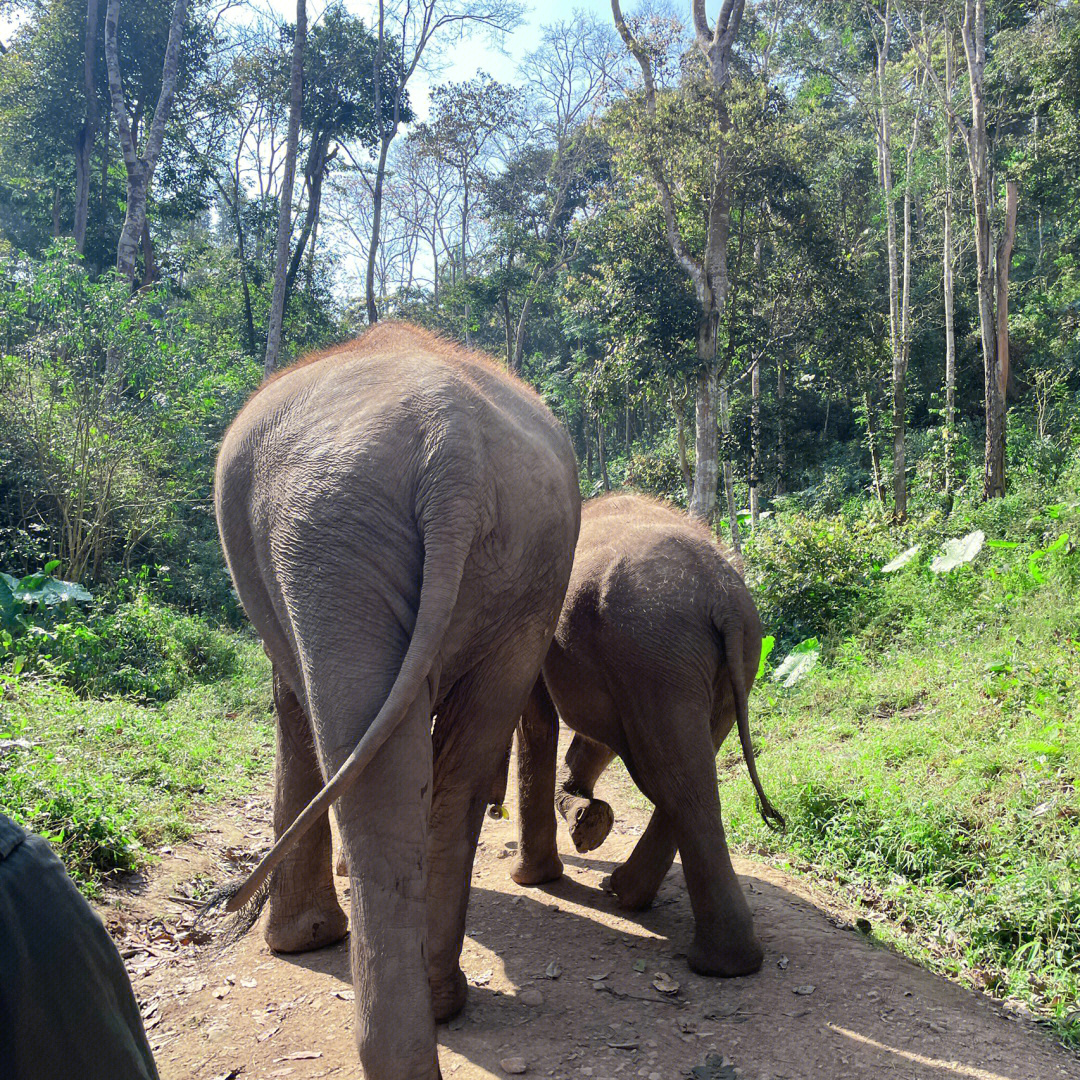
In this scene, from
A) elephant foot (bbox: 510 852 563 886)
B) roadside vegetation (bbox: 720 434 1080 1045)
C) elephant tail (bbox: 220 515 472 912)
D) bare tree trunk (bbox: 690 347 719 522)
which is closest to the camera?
elephant tail (bbox: 220 515 472 912)

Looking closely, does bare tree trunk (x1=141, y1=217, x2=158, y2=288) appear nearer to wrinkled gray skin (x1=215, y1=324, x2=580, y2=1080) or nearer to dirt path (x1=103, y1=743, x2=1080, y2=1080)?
dirt path (x1=103, y1=743, x2=1080, y2=1080)

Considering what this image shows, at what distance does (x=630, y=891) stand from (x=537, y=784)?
Answer: 64 cm

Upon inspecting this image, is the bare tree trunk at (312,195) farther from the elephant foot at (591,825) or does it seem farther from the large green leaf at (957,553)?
the elephant foot at (591,825)

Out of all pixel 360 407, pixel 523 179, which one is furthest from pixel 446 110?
pixel 360 407

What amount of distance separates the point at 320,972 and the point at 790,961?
5.88 ft

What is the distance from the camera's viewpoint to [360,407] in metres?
2.64

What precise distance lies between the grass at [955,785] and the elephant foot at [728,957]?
735 millimetres

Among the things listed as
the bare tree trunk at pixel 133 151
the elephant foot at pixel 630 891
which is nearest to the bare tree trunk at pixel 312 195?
the bare tree trunk at pixel 133 151

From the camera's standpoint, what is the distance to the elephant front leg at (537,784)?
4453 mm

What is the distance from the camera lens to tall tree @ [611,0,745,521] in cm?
1326

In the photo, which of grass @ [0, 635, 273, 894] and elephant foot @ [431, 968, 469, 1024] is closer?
elephant foot @ [431, 968, 469, 1024]

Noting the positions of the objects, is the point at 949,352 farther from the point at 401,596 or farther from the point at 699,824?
the point at 401,596

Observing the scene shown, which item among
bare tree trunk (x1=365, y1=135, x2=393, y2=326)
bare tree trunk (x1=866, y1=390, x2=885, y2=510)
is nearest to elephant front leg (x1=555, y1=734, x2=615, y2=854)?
bare tree trunk (x1=866, y1=390, x2=885, y2=510)

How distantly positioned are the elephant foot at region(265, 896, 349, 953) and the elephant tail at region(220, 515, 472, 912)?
145cm
